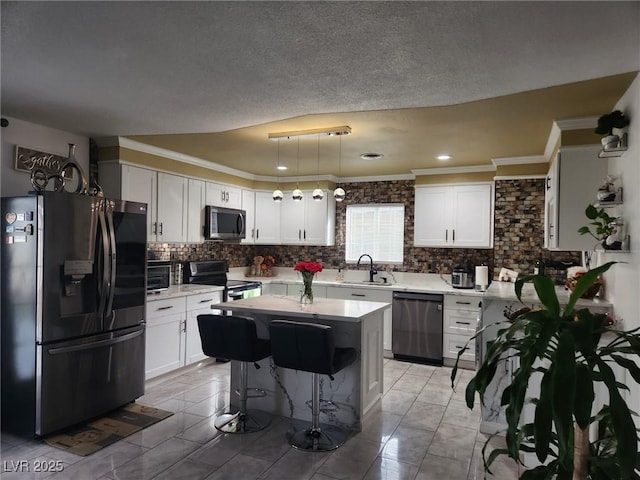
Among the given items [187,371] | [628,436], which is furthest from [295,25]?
[187,371]

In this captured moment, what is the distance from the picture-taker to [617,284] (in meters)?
2.75

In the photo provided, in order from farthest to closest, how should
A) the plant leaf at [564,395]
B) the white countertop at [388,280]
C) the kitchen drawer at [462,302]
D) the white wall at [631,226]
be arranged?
the white countertop at [388,280], the kitchen drawer at [462,302], the white wall at [631,226], the plant leaf at [564,395]

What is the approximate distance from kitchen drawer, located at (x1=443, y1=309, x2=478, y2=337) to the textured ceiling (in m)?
2.21

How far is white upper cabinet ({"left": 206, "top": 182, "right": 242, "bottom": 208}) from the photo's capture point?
5324 millimetres

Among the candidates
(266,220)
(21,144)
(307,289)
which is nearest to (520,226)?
(307,289)

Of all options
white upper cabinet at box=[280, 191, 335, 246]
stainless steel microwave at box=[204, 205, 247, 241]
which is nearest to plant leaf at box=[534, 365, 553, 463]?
stainless steel microwave at box=[204, 205, 247, 241]

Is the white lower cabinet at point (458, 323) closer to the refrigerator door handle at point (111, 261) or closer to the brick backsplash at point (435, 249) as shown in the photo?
the brick backsplash at point (435, 249)

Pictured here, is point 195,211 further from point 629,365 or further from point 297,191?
point 629,365

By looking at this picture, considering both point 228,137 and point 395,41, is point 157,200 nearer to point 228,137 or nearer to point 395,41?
point 228,137

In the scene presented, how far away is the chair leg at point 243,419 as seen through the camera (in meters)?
3.21

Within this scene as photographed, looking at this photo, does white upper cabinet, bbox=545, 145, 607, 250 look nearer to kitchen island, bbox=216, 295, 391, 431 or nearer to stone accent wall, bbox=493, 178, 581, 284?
stone accent wall, bbox=493, 178, 581, 284

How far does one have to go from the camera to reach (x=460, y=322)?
4.97 meters

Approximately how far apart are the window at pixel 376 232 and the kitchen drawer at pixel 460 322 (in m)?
1.25

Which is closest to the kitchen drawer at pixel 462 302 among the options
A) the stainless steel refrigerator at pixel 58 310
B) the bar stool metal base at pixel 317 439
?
the bar stool metal base at pixel 317 439
